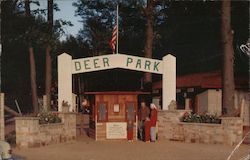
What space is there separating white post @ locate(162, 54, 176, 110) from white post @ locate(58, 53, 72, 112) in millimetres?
4150

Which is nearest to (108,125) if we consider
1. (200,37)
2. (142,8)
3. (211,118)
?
(211,118)

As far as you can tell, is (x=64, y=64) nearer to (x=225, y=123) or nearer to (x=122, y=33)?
(x=225, y=123)

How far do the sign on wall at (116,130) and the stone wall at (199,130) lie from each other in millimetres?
1576

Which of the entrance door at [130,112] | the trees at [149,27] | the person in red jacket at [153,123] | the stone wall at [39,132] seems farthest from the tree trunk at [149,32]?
the stone wall at [39,132]

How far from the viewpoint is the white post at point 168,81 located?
21.3m

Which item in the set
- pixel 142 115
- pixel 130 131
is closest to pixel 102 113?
pixel 130 131

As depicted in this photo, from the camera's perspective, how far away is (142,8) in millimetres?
32656

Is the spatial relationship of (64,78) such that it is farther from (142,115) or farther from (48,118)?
(142,115)

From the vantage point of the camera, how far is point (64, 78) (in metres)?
21.1

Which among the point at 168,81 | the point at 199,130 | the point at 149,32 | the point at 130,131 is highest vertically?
the point at 149,32

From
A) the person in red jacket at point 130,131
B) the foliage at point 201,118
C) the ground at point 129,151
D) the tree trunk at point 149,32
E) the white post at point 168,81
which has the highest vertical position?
the tree trunk at point 149,32

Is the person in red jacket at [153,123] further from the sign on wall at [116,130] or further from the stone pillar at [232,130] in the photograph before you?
the stone pillar at [232,130]

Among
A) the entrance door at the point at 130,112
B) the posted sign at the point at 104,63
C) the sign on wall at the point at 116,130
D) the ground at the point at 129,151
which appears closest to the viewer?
the ground at the point at 129,151

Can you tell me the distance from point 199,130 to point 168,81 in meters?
3.26
